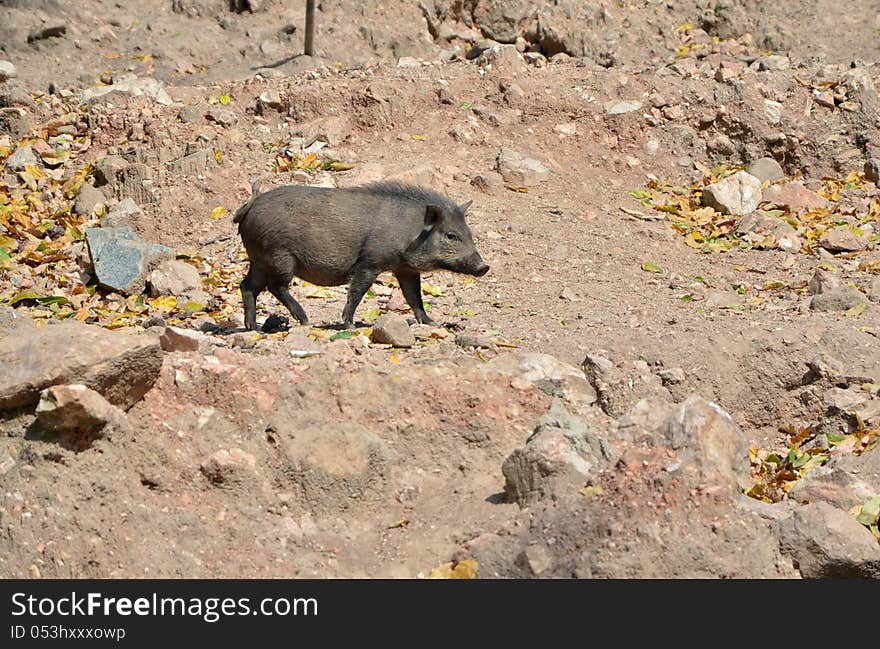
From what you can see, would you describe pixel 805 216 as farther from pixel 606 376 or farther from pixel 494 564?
Result: pixel 494 564

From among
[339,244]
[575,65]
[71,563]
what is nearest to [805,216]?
[575,65]

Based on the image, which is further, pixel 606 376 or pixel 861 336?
pixel 861 336

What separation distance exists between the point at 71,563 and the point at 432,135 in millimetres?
8667

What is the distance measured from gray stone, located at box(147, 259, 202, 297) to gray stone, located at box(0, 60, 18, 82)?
5.56 metres

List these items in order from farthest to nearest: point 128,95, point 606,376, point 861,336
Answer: point 128,95, point 861,336, point 606,376

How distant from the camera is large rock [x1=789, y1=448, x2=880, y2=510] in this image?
6.17 meters

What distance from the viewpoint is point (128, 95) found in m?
14.0

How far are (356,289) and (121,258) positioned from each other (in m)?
2.89

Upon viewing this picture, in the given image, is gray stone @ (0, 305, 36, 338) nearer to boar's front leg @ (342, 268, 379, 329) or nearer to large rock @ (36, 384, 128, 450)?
large rock @ (36, 384, 128, 450)

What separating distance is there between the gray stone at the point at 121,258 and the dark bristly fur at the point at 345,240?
1851 mm

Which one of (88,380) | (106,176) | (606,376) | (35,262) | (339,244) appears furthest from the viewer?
(106,176)

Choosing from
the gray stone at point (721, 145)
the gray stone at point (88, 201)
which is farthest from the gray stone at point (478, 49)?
the gray stone at point (88, 201)

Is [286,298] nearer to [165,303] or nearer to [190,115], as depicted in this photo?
[165,303]

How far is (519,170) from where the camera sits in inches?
504
